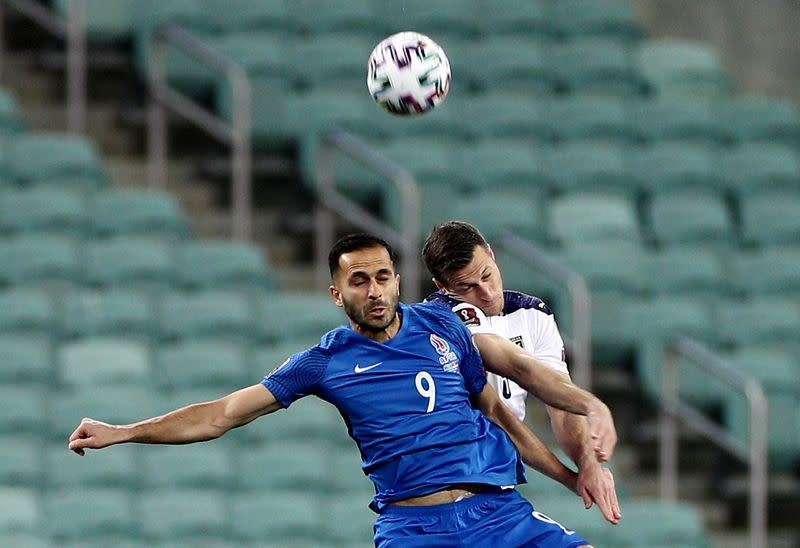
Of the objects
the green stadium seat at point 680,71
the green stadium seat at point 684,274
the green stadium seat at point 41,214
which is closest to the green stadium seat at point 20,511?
the green stadium seat at point 41,214

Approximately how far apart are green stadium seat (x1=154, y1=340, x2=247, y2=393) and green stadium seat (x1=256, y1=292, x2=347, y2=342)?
36 cm

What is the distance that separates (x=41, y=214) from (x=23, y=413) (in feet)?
4.81

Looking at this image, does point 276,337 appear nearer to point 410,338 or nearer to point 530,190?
point 530,190

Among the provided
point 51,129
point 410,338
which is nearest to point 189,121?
point 51,129

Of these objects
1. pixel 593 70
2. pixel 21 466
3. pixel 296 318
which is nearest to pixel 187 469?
pixel 21 466

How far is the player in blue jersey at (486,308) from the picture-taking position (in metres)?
5.22

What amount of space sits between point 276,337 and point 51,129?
2664 millimetres

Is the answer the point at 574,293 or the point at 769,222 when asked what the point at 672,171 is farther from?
the point at 574,293

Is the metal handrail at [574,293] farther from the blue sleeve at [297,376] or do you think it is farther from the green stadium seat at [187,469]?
the blue sleeve at [297,376]

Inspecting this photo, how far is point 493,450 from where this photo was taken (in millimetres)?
5109

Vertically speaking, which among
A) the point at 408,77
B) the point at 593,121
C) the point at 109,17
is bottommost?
the point at 408,77

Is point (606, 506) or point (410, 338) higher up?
point (410, 338)

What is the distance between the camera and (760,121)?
11906 mm

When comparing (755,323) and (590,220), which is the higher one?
(590,220)
